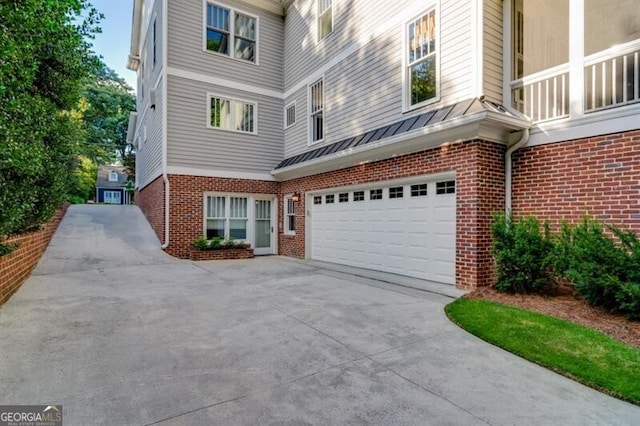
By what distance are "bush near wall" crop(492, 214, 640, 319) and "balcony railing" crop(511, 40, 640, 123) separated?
2.01m

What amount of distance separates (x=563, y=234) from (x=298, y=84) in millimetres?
9525

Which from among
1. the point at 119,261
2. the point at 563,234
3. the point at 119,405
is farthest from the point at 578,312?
the point at 119,261

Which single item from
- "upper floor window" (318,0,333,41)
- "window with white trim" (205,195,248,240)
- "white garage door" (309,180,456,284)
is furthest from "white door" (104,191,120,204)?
"upper floor window" (318,0,333,41)

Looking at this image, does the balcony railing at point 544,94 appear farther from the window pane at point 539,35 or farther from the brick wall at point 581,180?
the brick wall at point 581,180

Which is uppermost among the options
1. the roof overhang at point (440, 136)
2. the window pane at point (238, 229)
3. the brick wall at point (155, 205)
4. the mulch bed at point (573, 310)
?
the roof overhang at point (440, 136)

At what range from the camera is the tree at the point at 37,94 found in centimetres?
344

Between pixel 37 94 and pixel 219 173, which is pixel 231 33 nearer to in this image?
pixel 219 173

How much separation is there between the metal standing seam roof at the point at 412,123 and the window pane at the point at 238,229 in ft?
10.1

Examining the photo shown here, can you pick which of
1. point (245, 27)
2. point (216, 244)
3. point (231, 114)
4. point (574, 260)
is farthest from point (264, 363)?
point (245, 27)

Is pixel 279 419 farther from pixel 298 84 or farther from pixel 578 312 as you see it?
pixel 298 84

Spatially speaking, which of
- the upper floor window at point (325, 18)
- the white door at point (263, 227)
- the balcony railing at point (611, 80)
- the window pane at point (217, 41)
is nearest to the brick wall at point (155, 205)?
the white door at point (263, 227)

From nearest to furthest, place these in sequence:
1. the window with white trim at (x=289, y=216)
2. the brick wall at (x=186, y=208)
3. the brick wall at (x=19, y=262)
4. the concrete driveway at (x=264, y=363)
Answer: the concrete driveway at (x=264, y=363) → the brick wall at (x=19, y=262) → the brick wall at (x=186, y=208) → the window with white trim at (x=289, y=216)

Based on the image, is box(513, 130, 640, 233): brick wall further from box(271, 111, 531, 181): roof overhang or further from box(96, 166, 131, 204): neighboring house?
box(96, 166, 131, 204): neighboring house

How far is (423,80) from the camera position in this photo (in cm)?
771
